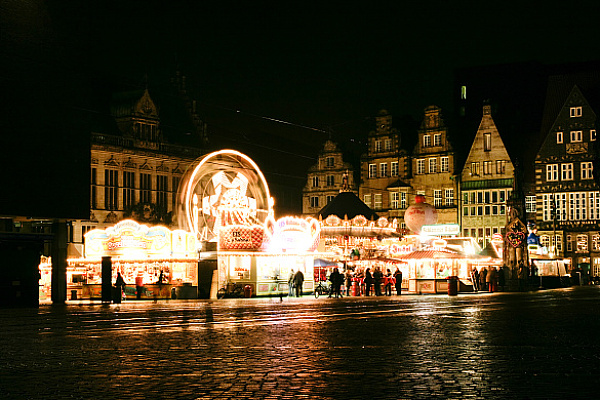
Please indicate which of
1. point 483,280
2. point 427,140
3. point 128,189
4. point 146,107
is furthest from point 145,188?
point 483,280

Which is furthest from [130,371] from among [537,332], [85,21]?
[85,21]

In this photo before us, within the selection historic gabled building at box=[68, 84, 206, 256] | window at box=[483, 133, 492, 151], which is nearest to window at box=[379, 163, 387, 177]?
window at box=[483, 133, 492, 151]

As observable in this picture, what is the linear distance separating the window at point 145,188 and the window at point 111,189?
278cm

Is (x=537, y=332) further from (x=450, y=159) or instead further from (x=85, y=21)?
(x=450, y=159)

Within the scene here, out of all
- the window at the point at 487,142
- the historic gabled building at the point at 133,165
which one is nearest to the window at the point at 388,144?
the window at the point at 487,142

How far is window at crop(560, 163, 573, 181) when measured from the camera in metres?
77.8

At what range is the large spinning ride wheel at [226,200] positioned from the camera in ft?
151

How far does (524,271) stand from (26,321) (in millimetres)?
36847

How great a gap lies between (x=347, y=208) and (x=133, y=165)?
16643 millimetres

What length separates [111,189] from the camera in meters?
66.7

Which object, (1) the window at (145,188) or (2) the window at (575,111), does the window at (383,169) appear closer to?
(2) the window at (575,111)

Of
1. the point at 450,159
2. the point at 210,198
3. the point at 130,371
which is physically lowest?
the point at 130,371

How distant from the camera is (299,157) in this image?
8612cm

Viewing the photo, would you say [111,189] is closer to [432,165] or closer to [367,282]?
[367,282]
